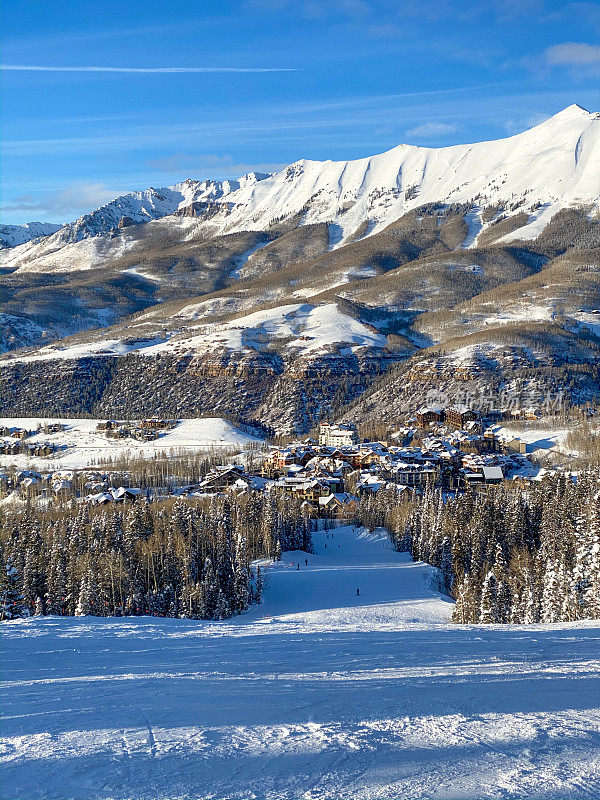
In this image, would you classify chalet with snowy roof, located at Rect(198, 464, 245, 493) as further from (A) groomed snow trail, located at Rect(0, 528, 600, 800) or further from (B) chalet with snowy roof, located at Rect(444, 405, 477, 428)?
(A) groomed snow trail, located at Rect(0, 528, 600, 800)

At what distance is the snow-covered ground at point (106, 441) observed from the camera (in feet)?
375

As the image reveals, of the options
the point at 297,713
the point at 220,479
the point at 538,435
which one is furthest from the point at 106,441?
the point at 297,713

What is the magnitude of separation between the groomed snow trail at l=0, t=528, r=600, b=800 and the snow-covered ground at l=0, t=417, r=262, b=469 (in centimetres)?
9259

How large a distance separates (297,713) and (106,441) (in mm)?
119247

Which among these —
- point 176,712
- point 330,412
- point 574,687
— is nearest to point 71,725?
point 176,712

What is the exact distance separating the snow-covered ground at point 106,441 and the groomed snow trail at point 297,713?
92588 millimetres

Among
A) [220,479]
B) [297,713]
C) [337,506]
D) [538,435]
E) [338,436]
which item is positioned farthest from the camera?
[338,436]

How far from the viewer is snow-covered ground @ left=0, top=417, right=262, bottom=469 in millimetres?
114312

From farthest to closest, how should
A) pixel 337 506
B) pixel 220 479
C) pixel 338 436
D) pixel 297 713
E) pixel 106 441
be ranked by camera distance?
pixel 106 441 → pixel 338 436 → pixel 220 479 → pixel 337 506 → pixel 297 713

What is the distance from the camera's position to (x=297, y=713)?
43.7ft

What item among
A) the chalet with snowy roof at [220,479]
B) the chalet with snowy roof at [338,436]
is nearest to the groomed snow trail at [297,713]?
the chalet with snowy roof at [220,479]

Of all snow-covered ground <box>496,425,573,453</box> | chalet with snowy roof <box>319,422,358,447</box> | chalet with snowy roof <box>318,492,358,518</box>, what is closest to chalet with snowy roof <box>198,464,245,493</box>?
chalet with snowy roof <box>318,492,358,518</box>

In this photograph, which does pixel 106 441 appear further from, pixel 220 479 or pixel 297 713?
pixel 297 713

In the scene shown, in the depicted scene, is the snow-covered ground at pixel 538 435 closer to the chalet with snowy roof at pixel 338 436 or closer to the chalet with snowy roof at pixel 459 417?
the chalet with snowy roof at pixel 459 417
